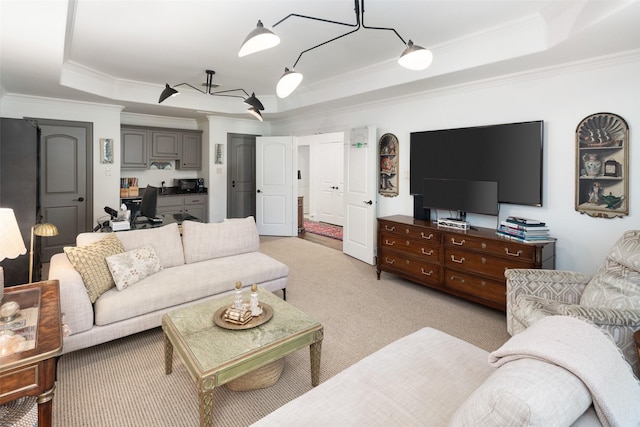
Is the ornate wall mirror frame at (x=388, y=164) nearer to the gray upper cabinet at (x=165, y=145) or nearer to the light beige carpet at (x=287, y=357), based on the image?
the light beige carpet at (x=287, y=357)

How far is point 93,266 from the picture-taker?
8.29ft

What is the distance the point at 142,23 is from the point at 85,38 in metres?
0.80

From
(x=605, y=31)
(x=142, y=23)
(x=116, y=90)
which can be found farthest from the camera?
(x=116, y=90)

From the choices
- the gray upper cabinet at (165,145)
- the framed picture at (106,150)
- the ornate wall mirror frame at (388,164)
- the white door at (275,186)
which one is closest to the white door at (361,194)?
the ornate wall mirror frame at (388,164)

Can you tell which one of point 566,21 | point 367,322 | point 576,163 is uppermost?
point 566,21

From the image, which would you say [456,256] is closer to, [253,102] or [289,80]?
[289,80]

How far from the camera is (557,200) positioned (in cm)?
324

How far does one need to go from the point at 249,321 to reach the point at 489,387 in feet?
4.82

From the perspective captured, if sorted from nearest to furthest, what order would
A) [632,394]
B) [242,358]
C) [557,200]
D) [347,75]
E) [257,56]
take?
[632,394], [242,358], [557,200], [257,56], [347,75]

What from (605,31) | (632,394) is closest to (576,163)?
(605,31)

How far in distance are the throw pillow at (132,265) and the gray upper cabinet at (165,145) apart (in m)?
3.82

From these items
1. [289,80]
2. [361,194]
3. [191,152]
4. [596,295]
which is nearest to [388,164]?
[361,194]

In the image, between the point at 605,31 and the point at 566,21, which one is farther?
the point at 566,21

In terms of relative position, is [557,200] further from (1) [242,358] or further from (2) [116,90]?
(2) [116,90]
